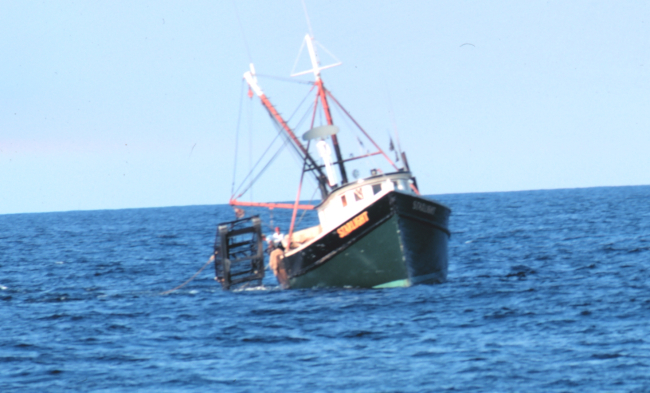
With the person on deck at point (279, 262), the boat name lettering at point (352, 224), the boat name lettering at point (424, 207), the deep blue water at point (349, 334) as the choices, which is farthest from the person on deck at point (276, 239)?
the boat name lettering at point (424, 207)

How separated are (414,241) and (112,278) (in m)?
17.2

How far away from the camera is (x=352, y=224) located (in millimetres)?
26344

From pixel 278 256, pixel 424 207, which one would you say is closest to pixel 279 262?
pixel 278 256

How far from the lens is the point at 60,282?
36688mm

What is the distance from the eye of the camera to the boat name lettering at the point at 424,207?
2673cm

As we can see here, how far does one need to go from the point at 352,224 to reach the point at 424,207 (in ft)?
8.42

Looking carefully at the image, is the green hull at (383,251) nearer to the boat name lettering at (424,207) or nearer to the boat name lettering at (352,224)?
the boat name lettering at (424,207)

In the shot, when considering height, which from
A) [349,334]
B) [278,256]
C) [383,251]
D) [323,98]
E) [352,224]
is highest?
[323,98]

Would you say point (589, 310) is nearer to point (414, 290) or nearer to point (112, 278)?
point (414, 290)

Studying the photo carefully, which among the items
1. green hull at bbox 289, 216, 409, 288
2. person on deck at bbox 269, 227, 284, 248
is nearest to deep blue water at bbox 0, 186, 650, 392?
green hull at bbox 289, 216, 409, 288

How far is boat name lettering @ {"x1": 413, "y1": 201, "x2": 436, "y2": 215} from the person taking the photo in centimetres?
2673

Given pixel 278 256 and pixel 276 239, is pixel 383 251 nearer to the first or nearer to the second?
pixel 278 256

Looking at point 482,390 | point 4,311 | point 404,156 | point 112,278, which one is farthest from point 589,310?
point 112,278

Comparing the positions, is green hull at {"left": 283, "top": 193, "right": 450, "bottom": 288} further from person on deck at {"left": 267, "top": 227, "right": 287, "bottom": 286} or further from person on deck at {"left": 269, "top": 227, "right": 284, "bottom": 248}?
person on deck at {"left": 269, "top": 227, "right": 284, "bottom": 248}
